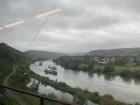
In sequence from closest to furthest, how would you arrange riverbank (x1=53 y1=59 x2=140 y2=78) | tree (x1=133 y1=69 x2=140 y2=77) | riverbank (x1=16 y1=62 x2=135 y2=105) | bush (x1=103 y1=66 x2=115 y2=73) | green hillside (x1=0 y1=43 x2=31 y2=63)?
riverbank (x1=16 y1=62 x2=135 y2=105), tree (x1=133 y1=69 x2=140 y2=77), riverbank (x1=53 y1=59 x2=140 y2=78), bush (x1=103 y1=66 x2=115 y2=73), green hillside (x1=0 y1=43 x2=31 y2=63)

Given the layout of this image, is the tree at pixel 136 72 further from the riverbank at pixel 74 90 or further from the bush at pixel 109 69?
the riverbank at pixel 74 90

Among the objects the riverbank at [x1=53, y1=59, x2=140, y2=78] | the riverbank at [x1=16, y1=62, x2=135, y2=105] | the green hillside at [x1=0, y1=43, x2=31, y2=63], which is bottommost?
the riverbank at [x1=16, y1=62, x2=135, y2=105]

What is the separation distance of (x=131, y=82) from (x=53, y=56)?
16547mm

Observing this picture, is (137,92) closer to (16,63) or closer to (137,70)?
(137,70)

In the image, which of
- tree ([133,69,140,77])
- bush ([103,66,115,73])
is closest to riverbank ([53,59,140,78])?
tree ([133,69,140,77])

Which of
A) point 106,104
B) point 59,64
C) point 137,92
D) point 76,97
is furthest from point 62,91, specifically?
point 59,64

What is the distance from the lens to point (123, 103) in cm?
530

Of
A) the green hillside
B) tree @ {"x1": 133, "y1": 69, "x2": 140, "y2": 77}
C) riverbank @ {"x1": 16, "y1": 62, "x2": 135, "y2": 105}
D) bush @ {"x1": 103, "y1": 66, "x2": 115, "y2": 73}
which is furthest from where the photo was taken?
the green hillside

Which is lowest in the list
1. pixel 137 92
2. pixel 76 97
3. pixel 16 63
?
pixel 137 92

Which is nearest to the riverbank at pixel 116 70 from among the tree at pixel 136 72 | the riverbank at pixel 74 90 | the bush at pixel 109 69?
the tree at pixel 136 72

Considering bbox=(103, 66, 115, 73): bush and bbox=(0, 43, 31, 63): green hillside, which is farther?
bbox=(0, 43, 31, 63): green hillside

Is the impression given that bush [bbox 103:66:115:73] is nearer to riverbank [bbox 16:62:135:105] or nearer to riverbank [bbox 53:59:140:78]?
riverbank [bbox 53:59:140:78]

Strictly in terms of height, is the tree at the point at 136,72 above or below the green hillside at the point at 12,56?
below

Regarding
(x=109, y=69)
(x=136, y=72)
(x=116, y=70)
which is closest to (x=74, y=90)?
(x=109, y=69)
